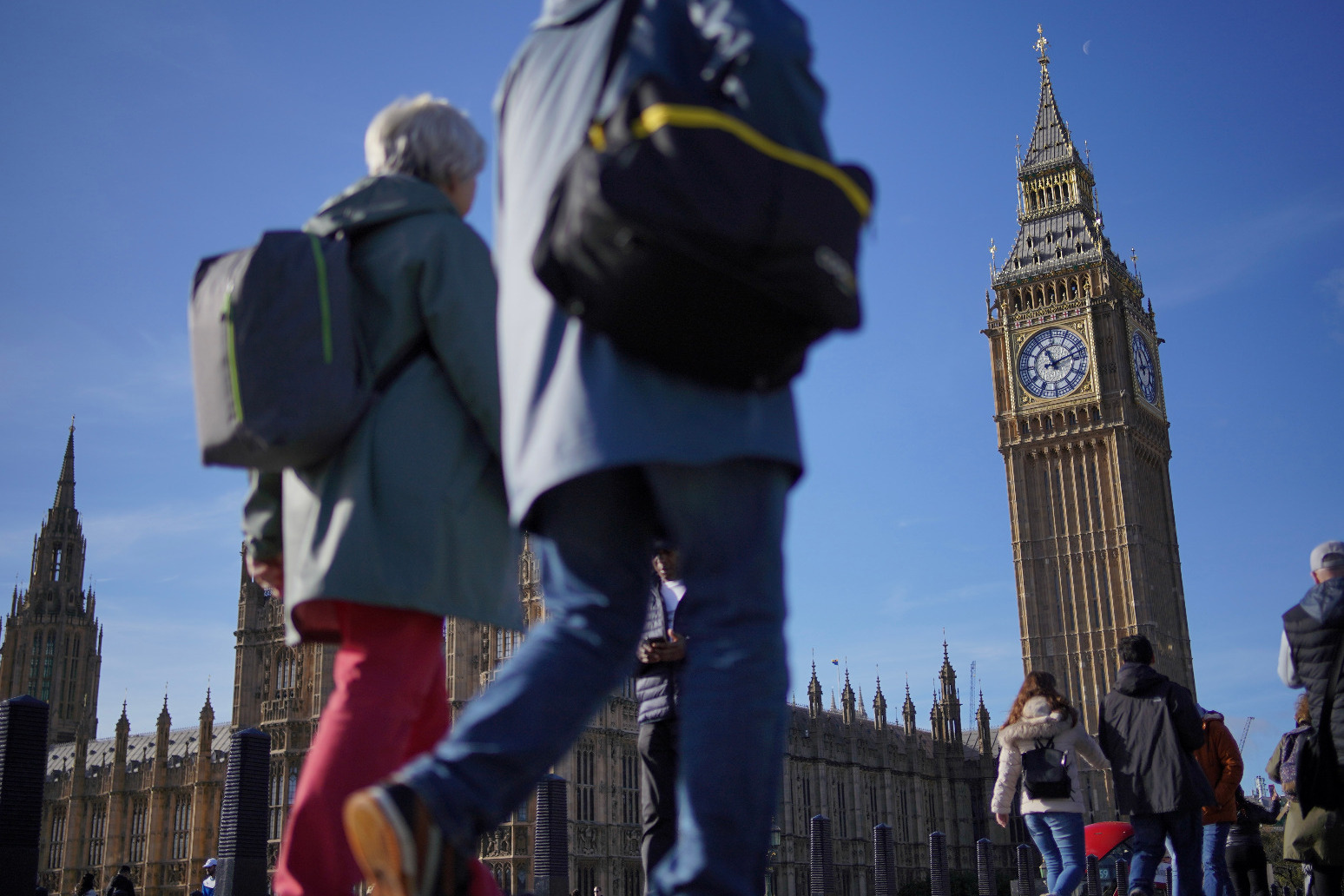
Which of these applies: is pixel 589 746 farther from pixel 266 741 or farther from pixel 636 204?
pixel 636 204

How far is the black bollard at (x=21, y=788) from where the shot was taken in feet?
12.7

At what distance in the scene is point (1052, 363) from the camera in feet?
163

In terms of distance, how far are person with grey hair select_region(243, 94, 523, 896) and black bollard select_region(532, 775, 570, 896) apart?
551cm

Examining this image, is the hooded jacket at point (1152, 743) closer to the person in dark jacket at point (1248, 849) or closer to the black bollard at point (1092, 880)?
the person in dark jacket at point (1248, 849)

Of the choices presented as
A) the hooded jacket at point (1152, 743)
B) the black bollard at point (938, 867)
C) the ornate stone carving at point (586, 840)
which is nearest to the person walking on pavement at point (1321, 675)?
the hooded jacket at point (1152, 743)

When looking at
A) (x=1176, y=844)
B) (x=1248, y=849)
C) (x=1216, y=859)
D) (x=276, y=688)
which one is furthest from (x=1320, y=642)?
(x=276, y=688)

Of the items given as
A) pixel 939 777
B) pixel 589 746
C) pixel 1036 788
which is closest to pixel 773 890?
pixel 589 746

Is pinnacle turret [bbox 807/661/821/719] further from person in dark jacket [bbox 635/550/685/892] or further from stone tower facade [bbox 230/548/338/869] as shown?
person in dark jacket [bbox 635/550/685/892]

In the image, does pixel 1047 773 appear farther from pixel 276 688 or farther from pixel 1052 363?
pixel 1052 363

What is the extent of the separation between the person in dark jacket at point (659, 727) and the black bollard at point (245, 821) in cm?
141

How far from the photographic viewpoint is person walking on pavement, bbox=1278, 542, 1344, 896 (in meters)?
4.62

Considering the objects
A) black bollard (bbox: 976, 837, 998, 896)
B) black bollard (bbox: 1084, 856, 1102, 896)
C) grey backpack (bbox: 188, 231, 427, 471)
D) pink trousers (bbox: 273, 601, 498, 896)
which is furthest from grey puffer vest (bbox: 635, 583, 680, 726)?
black bollard (bbox: 976, 837, 998, 896)

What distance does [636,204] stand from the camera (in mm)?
1778

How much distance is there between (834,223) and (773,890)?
37.8 meters
